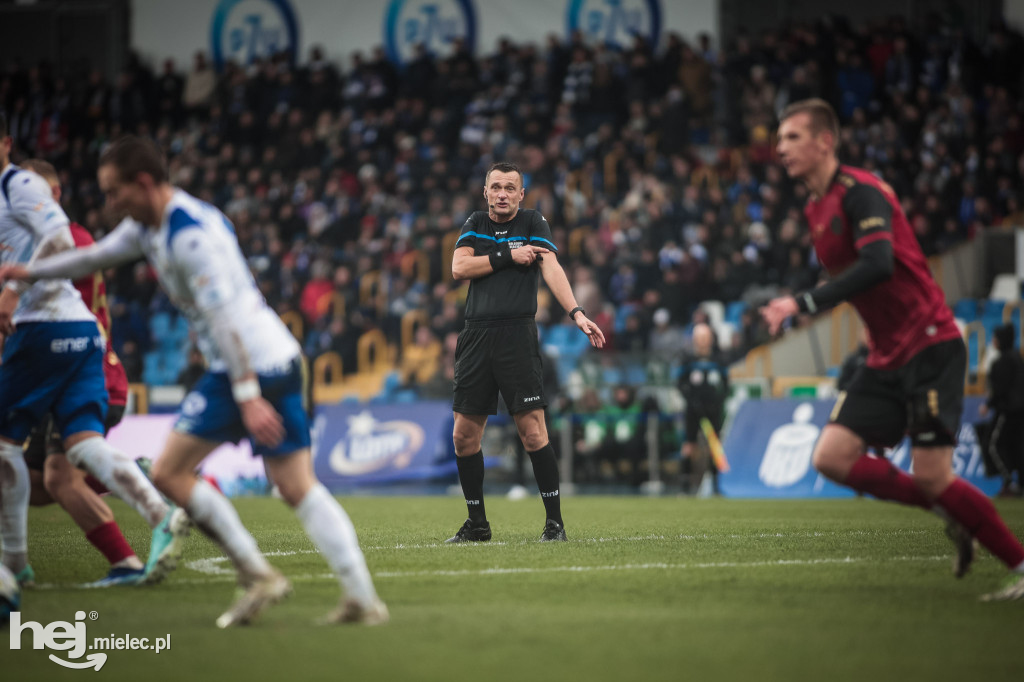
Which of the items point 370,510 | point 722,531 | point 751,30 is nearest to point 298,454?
point 722,531

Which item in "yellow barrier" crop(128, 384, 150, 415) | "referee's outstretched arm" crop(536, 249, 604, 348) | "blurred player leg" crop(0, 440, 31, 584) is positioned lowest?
"yellow barrier" crop(128, 384, 150, 415)

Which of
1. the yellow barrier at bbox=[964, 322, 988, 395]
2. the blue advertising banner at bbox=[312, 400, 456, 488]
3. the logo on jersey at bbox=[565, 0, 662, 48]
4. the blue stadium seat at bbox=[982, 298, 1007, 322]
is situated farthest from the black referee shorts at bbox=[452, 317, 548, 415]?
the logo on jersey at bbox=[565, 0, 662, 48]

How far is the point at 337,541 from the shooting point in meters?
5.12

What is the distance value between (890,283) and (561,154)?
20399 mm

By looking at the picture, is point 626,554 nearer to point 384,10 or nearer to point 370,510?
point 370,510

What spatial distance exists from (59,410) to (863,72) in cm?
2197

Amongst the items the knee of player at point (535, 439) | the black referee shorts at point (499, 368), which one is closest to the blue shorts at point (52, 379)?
the black referee shorts at point (499, 368)

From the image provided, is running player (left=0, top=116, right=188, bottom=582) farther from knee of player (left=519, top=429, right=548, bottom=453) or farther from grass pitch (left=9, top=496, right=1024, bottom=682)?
knee of player (left=519, top=429, right=548, bottom=453)

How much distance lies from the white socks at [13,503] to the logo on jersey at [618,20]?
25.3m

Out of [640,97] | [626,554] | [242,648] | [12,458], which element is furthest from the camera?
[640,97]

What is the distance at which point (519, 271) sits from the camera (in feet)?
29.7

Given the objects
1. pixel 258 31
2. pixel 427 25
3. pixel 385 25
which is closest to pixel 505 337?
pixel 427 25

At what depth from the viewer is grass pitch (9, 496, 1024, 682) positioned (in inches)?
173

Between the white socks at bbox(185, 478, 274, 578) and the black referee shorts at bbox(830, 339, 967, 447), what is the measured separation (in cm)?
298
